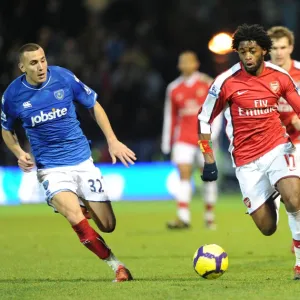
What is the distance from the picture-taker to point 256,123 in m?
8.85

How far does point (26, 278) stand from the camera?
8.86 meters

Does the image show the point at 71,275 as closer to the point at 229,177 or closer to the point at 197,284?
the point at 197,284

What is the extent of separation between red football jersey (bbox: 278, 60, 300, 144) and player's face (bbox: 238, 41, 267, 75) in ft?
4.77

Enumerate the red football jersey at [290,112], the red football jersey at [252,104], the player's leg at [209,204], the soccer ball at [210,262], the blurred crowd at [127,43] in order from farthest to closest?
the blurred crowd at [127,43]
the player's leg at [209,204]
the red football jersey at [290,112]
the red football jersey at [252,104]
the soccer ball at [210,262]

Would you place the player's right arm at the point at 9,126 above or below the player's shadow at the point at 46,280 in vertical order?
above

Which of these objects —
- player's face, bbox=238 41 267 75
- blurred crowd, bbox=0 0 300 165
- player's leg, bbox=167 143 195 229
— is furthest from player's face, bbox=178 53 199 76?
player's face, bbox=238 41 267 75

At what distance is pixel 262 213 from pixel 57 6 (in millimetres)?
14345

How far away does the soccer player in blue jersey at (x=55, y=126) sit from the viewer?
8766mm

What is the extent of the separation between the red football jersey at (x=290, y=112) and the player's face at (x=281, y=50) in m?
0.19

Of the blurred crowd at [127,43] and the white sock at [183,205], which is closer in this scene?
the white sock at [183,205]

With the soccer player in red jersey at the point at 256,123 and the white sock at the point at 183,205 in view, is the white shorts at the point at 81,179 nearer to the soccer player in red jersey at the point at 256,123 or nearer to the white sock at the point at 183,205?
the soccer player in red jersey at the point at 256,123

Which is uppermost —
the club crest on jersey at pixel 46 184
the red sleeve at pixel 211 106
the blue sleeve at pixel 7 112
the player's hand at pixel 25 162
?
the blue sleeve at pixel 7 112

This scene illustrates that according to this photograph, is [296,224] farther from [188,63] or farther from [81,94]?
→ [188,63]

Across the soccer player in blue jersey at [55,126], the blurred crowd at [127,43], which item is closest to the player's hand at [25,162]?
the soccer player in blue jersey at [55,126]
